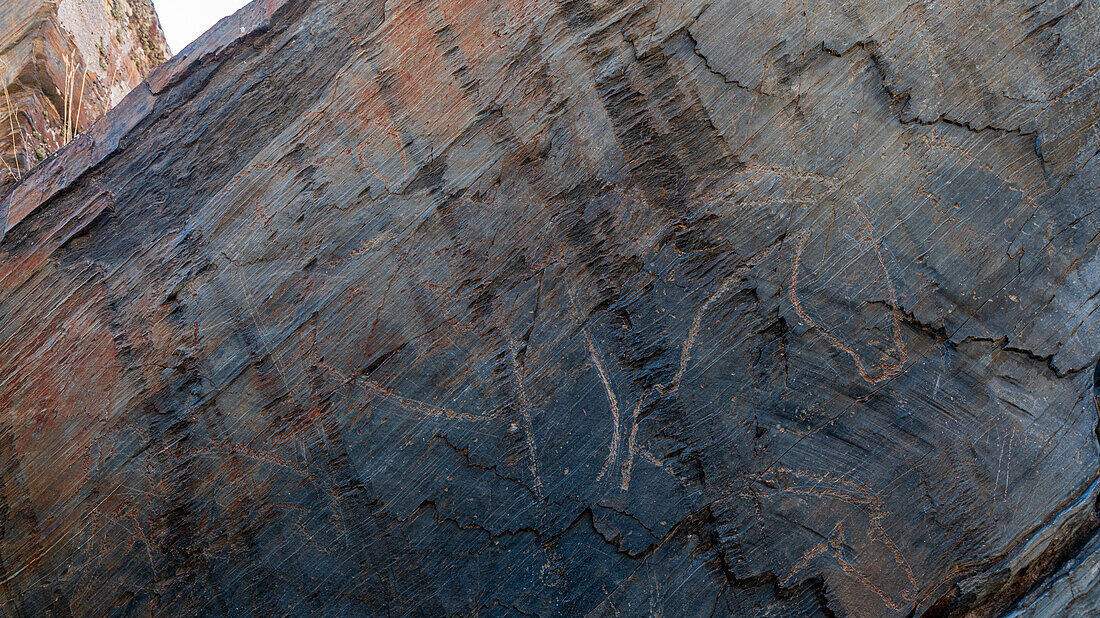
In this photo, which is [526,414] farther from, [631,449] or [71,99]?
[71,99]

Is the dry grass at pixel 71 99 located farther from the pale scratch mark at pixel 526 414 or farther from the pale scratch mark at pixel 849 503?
the pale scratch mark at pixel 849 503

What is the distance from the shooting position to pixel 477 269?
1.40m

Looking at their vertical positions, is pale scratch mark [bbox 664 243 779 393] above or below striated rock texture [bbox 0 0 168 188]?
below

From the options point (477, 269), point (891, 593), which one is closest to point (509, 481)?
point (477, 269)

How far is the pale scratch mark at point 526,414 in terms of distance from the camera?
53.4 inches

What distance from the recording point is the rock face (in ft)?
4.41

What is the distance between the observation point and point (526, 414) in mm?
1367

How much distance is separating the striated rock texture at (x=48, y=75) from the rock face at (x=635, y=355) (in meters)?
0.70

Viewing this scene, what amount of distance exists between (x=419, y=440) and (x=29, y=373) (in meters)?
0.90

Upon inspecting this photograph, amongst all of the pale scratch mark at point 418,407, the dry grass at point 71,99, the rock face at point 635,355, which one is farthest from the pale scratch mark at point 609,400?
the dry grass at point 71,99

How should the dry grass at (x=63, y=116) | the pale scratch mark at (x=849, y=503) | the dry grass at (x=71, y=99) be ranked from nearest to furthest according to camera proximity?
the pale scratch mark at (x=849, y=503) < the dry grass at (x=63, y=116) < the dry grass at (x=71, y=99)

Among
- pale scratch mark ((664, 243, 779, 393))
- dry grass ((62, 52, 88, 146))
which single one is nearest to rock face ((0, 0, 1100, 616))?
pale scratch mark ((664, 243, 779, 393))

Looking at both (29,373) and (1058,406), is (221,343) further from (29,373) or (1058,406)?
(1058,406)

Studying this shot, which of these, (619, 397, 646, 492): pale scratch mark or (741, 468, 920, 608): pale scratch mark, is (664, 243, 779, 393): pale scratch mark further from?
(741, 468, 920, 608): pale scratch mark
